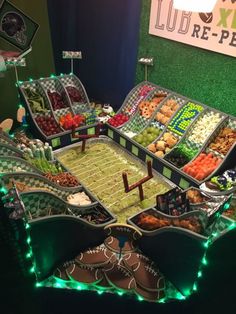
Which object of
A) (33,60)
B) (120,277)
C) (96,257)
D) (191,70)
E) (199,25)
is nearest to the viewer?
(120,277)

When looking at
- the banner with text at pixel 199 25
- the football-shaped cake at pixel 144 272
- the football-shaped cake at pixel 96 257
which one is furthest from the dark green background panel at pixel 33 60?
the football-shaped cake at pixel 144 272

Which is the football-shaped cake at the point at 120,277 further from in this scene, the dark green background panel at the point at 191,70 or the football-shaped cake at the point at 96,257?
the dark green background panel at the point at 191,70

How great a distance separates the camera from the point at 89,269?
2.57 metres

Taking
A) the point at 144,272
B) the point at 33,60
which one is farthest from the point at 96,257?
the point at 33,60

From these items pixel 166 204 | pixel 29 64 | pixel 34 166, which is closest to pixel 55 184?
pixel 34 166

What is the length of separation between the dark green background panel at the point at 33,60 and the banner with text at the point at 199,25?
87.4 inches

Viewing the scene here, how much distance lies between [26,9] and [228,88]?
3.99 m

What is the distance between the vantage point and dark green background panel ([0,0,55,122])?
5.33 meters

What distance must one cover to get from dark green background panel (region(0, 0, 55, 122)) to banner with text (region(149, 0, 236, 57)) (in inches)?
87.4

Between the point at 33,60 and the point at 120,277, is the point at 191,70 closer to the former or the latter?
the point at 33,60

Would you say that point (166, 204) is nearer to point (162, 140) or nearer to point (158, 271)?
point (158, 271)

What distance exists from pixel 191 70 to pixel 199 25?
2.19ft

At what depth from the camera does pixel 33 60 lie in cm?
567

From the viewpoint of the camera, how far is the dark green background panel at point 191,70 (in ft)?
13.1
